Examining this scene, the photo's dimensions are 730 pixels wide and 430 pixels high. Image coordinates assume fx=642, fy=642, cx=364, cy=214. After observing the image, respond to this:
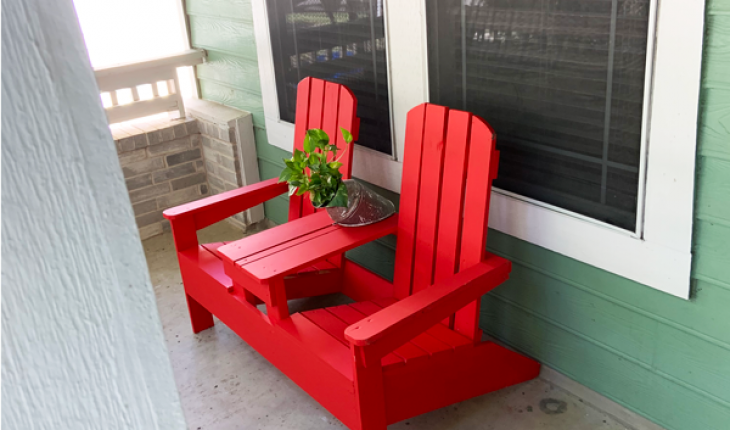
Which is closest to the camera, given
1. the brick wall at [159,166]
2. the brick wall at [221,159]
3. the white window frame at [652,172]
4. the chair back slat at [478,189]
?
the white window frame at [652,172]

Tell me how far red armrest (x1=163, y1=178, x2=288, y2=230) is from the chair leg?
380mm

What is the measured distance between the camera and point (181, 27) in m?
4.16

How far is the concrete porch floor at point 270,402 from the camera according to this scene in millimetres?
2381

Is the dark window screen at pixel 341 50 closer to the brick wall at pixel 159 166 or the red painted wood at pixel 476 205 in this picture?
the red painted wood at pixel 476 205

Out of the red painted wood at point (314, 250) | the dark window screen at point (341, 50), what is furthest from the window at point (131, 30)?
the red painted wood at point (314, 250)

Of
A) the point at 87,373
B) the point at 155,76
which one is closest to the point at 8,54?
the point at 87,373

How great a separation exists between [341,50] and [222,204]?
2.99ft

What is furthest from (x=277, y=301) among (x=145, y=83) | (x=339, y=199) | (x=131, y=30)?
(x=131, y=30)

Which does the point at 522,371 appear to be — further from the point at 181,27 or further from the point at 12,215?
the point at 181,27

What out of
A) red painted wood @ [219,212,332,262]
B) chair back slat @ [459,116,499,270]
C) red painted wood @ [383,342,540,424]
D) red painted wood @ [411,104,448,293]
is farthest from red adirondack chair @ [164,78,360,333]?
red painted wood @ [383,342,540,424]

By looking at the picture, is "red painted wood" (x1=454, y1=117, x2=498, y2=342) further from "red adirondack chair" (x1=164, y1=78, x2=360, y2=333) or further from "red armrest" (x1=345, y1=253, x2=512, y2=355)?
"red adirondack chair" (x1=164, y1=78, x2=360, y2=333)

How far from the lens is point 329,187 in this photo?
2527mm

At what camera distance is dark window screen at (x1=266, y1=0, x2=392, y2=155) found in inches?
110

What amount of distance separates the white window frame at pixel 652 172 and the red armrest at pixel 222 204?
87cm
